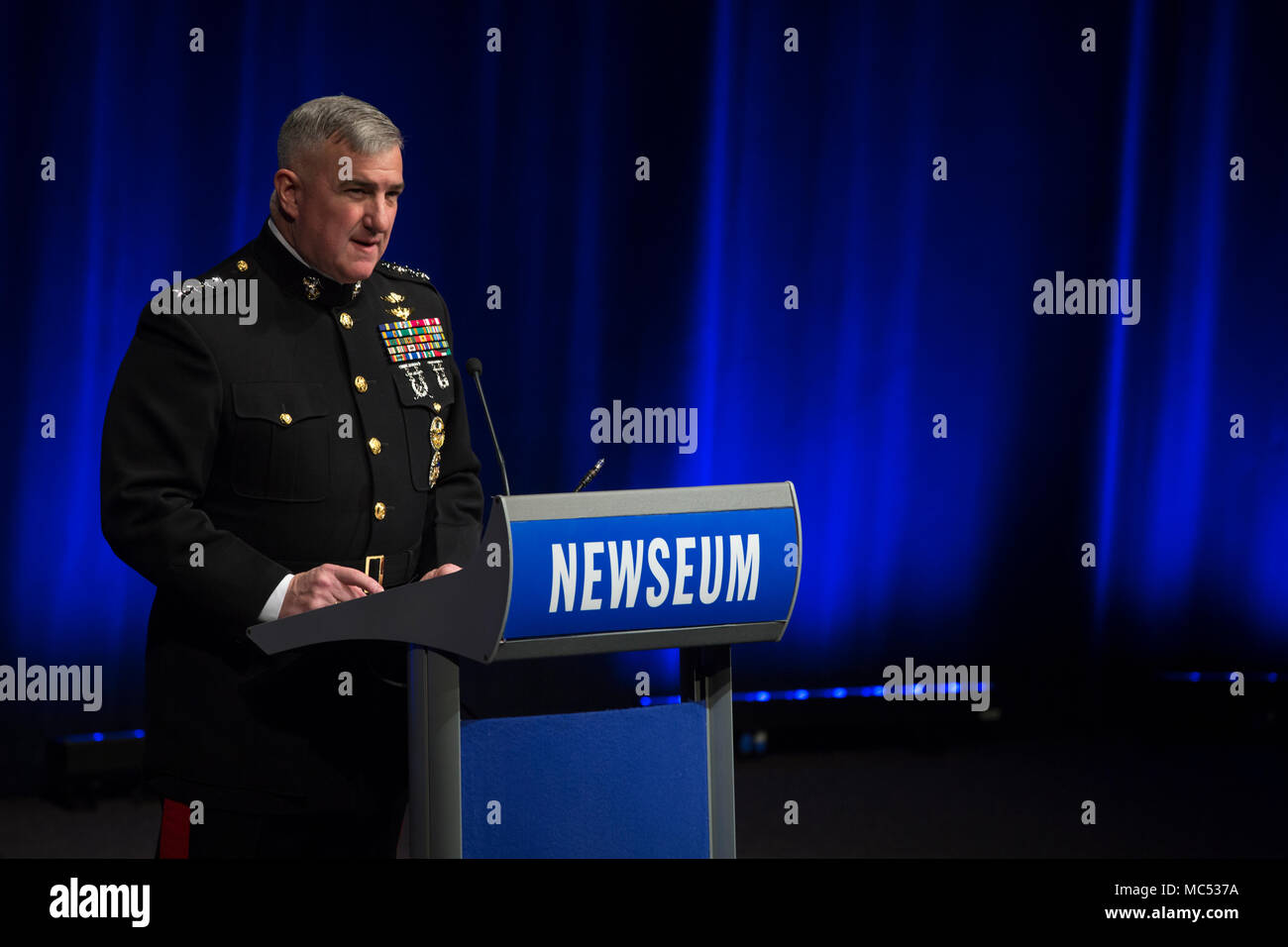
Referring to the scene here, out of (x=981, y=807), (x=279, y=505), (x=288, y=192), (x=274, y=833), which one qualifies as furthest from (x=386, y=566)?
(x=981, y=807)

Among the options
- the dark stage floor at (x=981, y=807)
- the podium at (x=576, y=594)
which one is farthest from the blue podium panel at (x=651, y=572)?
the dark stage floor at (x=981, y=807)

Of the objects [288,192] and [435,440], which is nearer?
[288,192]

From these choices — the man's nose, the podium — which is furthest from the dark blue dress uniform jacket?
the podium

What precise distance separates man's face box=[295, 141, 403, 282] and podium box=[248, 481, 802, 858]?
0.52m

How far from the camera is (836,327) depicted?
4418 millimetres

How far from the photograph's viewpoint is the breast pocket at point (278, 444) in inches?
69.9

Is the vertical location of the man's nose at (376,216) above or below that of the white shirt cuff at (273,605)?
above

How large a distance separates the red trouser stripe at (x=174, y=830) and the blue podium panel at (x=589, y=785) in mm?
475

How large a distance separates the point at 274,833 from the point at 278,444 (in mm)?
447

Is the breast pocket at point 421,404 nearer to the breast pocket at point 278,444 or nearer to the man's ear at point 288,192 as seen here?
the breast pocket at point 278,444

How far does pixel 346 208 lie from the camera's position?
1.81 metres

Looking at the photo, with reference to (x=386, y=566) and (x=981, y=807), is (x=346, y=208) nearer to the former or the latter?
(x=386, y=566)
